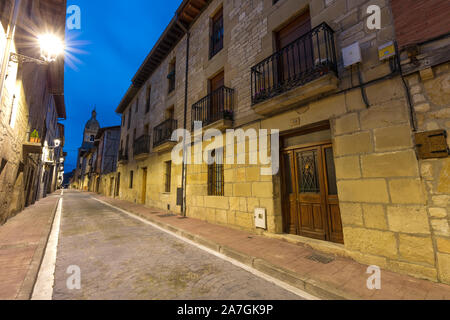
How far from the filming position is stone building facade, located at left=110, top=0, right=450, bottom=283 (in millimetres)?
2801

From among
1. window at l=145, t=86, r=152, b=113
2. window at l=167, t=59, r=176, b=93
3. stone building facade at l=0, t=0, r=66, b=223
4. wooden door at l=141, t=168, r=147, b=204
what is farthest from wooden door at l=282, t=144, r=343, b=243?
window at l=145, t=86, r=152, b=113

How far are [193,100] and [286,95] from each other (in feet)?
17.5

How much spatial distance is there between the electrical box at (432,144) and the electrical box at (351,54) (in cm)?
168

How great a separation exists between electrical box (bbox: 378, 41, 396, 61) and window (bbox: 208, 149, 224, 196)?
4794 mm

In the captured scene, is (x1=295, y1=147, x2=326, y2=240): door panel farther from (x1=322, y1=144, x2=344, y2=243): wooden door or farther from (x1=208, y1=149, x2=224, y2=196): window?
(x1=208, y1=149, x2=224, y2=196): window

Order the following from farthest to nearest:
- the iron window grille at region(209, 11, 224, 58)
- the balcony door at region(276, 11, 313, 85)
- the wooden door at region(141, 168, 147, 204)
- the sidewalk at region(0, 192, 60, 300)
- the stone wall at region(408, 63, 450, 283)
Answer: the wooden door at region(141, 168, 147, 204)
the iron window grille at region(209, 11, 224, 58)
the balcony door at region(276, 11, 313, 85)
the stone wall at region(408, 63, 450, 283)
the sidewalk at region(0, 192, 60, 300)

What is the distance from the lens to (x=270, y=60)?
534cm

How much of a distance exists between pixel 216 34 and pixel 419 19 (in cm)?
701

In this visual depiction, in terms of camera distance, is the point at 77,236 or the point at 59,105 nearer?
the point at 77,236

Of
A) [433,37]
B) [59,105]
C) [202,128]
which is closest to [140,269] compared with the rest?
[202,128]

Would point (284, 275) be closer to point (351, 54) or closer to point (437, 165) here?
point (437, 165)
